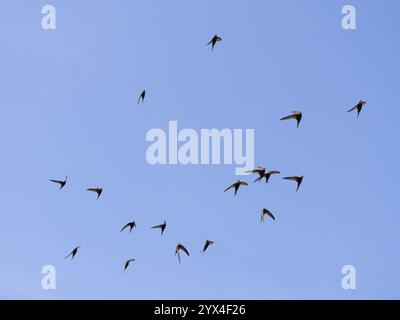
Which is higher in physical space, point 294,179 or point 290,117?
point 290,117

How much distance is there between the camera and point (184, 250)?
42.4m

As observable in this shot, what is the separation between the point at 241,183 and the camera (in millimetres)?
42125
